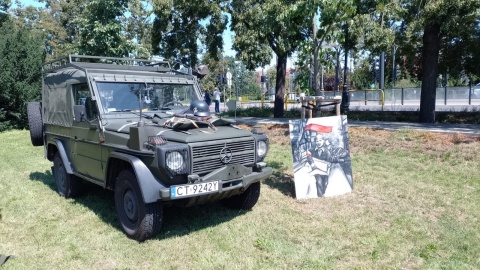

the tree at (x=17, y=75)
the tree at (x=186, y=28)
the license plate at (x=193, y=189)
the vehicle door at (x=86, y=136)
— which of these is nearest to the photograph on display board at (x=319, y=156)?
the license plate at (x=193, y=189)

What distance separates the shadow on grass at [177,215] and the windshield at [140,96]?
155cm

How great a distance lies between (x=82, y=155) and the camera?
5965 mm

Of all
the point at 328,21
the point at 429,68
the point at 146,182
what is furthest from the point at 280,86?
the point at 146,182

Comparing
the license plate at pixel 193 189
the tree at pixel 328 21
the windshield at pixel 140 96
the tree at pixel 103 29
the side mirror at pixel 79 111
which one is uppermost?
the tree at pixel 103 29

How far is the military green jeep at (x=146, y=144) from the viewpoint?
14.6 ft

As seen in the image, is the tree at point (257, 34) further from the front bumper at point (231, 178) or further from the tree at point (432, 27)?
the front bumper at point (231, 178)

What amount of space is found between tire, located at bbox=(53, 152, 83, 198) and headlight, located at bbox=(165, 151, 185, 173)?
118 inches

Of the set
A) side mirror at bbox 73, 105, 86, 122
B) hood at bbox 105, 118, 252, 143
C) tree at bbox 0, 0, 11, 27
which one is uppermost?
tree at bbox 0, 0, 11, 27

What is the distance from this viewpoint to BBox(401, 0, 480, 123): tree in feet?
37.0

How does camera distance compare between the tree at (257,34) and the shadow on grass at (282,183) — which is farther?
the tree at (257,34)

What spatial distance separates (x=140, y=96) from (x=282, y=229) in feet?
9.00

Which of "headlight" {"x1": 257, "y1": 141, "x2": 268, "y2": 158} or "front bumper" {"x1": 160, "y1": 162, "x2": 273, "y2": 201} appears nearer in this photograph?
"front bumper" {"x1": 160, "y1": 162, "x2": 273, "y2": 201}

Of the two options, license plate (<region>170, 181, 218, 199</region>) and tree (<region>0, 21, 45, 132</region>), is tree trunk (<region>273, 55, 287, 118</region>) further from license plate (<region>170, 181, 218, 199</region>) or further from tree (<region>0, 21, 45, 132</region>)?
license plate (<region>170, 181, 218, 199</region>)

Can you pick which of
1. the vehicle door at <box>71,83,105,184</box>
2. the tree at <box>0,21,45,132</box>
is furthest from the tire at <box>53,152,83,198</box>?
the tree at <box>0,21,45,132</box>
